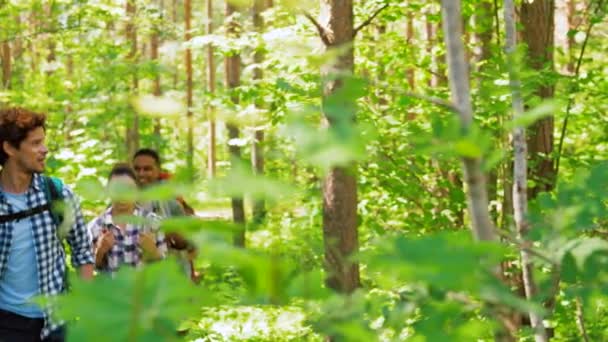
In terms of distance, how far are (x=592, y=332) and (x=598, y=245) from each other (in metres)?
5.35

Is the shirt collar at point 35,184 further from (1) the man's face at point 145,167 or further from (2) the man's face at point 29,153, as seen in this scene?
(1) the man's face at point 145,167

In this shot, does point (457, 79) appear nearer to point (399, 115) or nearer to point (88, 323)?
point (88, 323)

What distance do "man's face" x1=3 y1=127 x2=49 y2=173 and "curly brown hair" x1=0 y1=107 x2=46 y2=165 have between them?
0.9 inches

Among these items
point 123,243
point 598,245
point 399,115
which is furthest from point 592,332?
point 598,245

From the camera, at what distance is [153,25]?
48.9 feet

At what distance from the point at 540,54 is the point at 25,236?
5.17 metres

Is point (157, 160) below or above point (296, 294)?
below

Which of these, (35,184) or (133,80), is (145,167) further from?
(133,80)

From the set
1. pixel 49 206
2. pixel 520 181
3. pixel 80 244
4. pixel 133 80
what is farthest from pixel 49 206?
pixel 133 80

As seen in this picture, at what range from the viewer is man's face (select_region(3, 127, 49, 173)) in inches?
166

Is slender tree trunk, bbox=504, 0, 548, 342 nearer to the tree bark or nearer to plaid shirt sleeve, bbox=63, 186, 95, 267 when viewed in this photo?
the tree bark

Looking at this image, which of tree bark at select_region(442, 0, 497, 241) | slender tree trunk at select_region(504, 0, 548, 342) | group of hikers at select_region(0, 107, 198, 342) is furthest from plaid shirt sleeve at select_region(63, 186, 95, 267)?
tree bark at select_region(442, 0, 497, 241)

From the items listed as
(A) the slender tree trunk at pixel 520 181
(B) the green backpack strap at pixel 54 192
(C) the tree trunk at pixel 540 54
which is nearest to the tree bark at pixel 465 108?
(A) the slender tree trunk at pixel 520 181

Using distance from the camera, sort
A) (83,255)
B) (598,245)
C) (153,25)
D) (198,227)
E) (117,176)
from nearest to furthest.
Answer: (198,227) < (598,245) < (83,255) < (117,176) < (153,25)
